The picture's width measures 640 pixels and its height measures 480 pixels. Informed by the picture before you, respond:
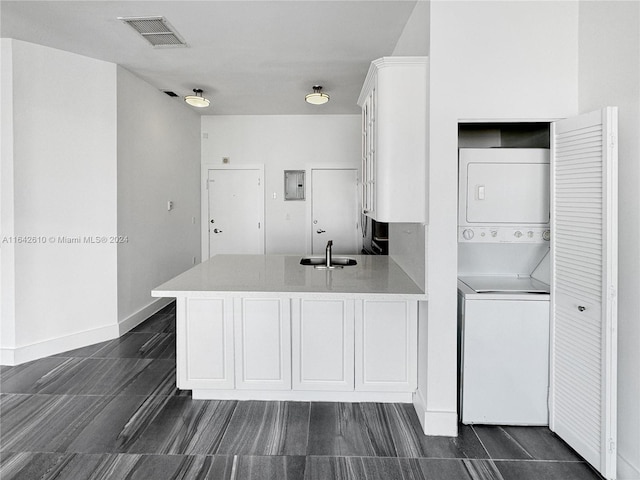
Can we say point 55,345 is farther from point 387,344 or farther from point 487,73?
point 487,73

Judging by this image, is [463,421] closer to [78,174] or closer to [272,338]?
[272,338]

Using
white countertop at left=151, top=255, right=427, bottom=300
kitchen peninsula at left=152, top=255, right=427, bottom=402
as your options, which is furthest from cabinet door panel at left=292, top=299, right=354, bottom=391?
white countertop at left=151, top=255, right=427, bottom=300

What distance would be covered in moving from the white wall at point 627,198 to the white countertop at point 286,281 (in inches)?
36.8

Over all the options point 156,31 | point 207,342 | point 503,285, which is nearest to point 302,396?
point 207,342

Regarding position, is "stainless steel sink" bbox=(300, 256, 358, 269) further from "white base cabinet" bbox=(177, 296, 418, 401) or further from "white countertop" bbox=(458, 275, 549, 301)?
"white countertop" bbox=(458, 275, 549, 301)

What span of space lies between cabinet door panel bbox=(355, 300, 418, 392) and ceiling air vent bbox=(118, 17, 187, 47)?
2556 mm

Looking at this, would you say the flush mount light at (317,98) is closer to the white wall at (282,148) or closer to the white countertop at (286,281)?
the white wall at (282,148)

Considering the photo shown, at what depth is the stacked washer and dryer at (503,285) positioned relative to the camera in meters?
2.24

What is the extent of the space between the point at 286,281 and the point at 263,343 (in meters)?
0.43

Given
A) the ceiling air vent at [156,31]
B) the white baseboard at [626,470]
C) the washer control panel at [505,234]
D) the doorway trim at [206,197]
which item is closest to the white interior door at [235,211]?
the doorway trim at [206,197]

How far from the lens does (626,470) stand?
178 cm

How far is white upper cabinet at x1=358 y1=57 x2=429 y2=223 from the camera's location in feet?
7.37

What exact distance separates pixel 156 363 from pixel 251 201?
10.8ft

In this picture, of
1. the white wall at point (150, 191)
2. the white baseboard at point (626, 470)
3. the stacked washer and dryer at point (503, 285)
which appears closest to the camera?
the white baseboard at point (626, 470)
